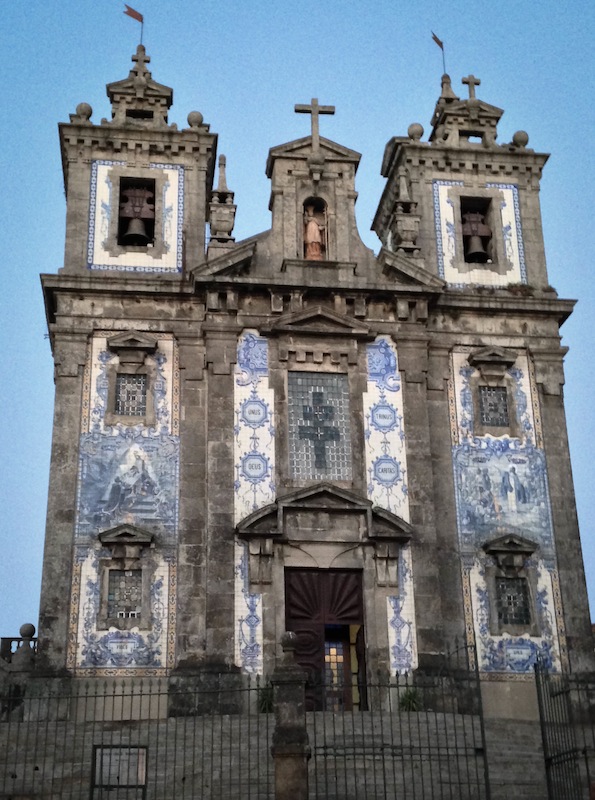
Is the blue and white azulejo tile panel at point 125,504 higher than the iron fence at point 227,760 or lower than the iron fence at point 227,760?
higher

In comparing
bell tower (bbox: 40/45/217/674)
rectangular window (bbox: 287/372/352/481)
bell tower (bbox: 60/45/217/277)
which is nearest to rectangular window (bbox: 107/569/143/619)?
bell tower (bbox: 40/45/217/674)

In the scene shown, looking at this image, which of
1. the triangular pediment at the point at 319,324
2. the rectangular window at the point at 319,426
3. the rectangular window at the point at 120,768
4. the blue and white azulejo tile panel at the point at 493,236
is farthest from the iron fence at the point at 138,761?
the blue and white azulejo tile panel at the point at 493,236

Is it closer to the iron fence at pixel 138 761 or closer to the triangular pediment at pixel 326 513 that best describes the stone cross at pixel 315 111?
the triangular pediment at pixel 326 513

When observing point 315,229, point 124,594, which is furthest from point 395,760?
point 315,229

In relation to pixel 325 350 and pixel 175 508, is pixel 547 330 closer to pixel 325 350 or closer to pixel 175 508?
pixel 325 350

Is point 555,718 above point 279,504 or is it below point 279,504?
below

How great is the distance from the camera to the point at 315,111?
96.5 feet

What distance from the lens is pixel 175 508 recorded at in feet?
83.6

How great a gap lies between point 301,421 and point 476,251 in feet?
21.3

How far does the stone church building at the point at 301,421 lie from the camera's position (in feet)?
81.2

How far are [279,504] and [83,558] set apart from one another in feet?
13.2

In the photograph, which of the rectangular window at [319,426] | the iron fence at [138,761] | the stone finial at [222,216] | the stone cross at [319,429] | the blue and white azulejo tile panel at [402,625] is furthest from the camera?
the stone finial at [222,216]

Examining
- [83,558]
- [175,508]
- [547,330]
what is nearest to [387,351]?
[547,330]

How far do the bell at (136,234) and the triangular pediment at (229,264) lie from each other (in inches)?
79.3
